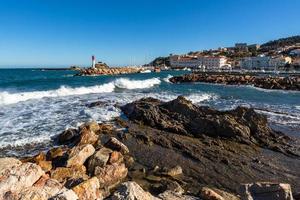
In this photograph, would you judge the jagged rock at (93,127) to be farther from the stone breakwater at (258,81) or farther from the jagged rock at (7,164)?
the stone breakwater at (258,81)

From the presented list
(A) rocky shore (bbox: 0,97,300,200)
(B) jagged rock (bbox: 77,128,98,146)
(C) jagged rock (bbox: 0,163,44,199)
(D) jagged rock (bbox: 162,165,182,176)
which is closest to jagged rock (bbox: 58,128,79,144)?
(A) rocky shore (bbox: 0,97,300,200)

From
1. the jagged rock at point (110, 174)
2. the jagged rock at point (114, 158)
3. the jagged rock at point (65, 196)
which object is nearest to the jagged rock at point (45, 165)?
the jagged rock at point (110, 174)

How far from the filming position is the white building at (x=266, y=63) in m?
115

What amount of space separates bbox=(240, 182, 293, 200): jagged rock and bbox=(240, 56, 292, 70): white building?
112529 millimetres

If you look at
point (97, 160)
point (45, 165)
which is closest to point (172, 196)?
point (97, 160)

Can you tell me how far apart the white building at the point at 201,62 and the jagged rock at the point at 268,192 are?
414 ft

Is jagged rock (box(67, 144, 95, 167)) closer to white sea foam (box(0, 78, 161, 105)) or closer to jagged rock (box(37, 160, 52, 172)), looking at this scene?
jagged rock (box(37, 160, 52, 172))

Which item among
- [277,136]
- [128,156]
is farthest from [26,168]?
[277,136]

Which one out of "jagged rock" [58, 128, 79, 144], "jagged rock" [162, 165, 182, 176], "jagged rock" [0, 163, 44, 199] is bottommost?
"jagged rock" [162, 165, 182, 176]

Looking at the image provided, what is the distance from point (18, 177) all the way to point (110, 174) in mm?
2606

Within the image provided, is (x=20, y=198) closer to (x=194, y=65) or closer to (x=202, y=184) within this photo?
(x=202, y=184)

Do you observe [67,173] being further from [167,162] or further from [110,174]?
[167,162]

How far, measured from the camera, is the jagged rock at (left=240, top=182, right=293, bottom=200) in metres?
5.97

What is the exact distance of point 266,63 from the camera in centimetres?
11888
